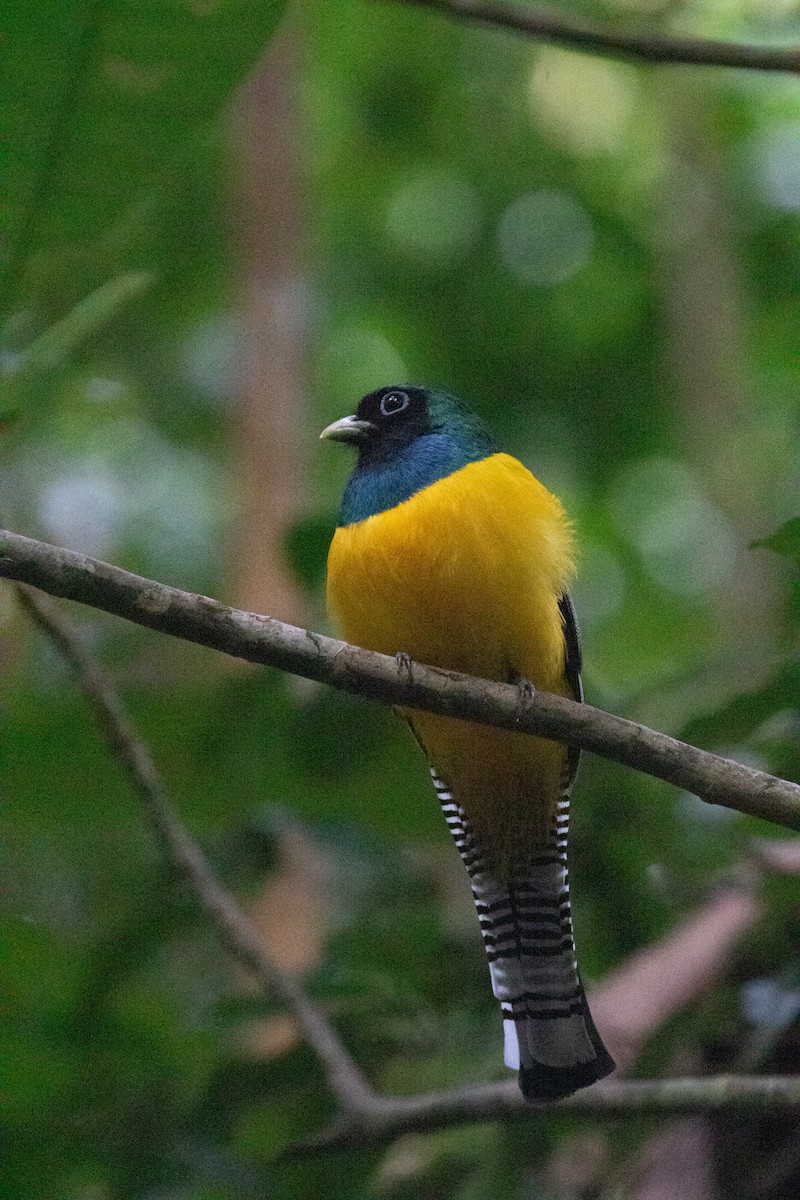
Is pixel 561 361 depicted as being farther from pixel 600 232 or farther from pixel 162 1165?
pixel 162 1165

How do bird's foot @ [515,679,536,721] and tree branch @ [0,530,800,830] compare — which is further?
bird's foot @ [515,679,536,721]

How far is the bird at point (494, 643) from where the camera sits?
3455 millimetres

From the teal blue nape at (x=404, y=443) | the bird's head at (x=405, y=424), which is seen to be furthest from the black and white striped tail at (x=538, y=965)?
the bird's head at (x=405, y=424)

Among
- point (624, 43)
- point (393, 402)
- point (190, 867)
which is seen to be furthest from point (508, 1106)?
point (624, 43)

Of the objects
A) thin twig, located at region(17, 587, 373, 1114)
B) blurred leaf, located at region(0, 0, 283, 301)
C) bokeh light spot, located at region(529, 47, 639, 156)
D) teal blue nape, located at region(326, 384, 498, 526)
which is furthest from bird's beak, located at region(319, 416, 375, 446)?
bokeh light spot, located at region(529, 47, 639, 156)

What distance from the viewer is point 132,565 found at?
20.9 feet

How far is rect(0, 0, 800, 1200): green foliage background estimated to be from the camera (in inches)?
132

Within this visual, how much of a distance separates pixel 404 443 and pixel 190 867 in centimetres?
132

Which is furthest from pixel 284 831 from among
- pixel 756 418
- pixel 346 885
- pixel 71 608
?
pixel 756 418

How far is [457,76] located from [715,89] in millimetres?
1222

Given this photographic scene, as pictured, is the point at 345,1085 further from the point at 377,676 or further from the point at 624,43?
the point at 624,43

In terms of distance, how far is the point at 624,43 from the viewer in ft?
11.3

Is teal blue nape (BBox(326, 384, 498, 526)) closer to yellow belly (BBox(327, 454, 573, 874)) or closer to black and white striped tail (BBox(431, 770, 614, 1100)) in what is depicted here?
yellow belly (BBox(327, 454, 573, 874))

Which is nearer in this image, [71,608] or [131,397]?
[71,608]
